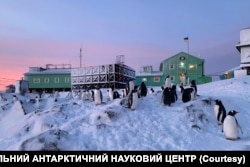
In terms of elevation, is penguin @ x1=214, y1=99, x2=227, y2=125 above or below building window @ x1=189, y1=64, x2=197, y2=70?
below

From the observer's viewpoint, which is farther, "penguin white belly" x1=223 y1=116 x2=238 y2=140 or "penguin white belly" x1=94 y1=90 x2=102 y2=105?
"penguin white belly" x1=94 y1=90 x2=102 y2=105

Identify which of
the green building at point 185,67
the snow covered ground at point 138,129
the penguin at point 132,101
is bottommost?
the snow covered ground at point 138,129

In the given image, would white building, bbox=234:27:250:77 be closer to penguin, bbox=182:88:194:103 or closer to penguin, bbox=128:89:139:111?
penguin, bbox=182:88:194:103

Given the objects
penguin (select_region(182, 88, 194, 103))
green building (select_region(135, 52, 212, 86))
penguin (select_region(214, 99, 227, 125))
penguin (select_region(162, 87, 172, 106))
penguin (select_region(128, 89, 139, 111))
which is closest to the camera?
penguin (select_region(214, 99, 227, 125))

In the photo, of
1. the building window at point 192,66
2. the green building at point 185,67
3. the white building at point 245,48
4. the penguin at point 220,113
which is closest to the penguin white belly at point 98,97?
the penguin at point 220,113

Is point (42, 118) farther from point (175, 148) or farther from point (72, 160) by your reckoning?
point (72, 160)

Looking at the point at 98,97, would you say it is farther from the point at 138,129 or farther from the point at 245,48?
the point at 245,48

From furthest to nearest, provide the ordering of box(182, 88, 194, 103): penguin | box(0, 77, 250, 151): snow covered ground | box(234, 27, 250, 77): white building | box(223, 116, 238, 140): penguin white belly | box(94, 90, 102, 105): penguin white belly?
1. box(234, 27, 250, 77): white building
2. box(94, 90, 102, 105): penguin white belly
3. box(182, 88, 194, 103): penguin
4. box(223, 116, 238, 140): penguin white belly
5. box(0, 77, 250, 151): snow covered ground

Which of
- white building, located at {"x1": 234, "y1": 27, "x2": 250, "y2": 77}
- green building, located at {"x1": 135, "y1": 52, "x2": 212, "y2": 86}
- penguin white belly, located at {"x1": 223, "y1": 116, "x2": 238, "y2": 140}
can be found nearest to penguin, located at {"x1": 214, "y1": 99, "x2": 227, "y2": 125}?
penguin white belly, located at {"x1": 223, "y1": 116, "x2": 238, "y2": 140}

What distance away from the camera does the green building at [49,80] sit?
55.8 m

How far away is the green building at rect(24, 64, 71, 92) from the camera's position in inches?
2196

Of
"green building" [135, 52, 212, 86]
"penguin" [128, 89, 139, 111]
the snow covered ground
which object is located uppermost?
"green building" [135, 52, 212, 86]

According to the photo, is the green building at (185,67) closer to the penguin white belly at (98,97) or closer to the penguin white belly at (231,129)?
the penguin white belly at (98,97)

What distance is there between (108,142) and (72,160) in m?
3.67
